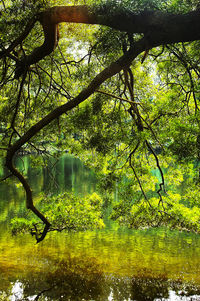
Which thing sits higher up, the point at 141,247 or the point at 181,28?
the point at 181,28

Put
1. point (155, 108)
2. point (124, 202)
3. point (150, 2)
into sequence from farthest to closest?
1. point (124, 202)
2. point (155, 108)
3. point (150, 2)

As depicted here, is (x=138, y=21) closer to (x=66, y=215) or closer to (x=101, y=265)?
(x=66, y=215)

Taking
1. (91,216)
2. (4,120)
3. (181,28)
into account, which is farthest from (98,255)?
(181,28)

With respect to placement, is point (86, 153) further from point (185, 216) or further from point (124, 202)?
point (185, 216)

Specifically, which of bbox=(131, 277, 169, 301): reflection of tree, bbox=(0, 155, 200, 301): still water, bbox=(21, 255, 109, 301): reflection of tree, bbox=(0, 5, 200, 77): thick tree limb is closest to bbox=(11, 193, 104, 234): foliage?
bbox=(0, 155, 200, 301): still water

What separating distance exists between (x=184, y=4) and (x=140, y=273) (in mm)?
7853

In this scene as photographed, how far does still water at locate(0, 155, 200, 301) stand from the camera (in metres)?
7.68

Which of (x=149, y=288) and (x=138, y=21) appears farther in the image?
(x=149, y=288)

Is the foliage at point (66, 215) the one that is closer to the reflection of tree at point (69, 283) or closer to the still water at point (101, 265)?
the still water at point (101, 265)

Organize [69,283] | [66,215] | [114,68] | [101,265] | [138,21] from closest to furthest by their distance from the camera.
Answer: [114,68]
[138,21]
[66,215]
[69,283]
[101,265]

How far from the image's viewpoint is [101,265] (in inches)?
381

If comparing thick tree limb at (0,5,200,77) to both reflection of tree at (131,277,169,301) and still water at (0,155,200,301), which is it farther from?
reflection of tree at (131,277,169,301)

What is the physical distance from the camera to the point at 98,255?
10.7 metres

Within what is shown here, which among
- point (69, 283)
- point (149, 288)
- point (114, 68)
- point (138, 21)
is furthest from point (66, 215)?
point (138, 21)
